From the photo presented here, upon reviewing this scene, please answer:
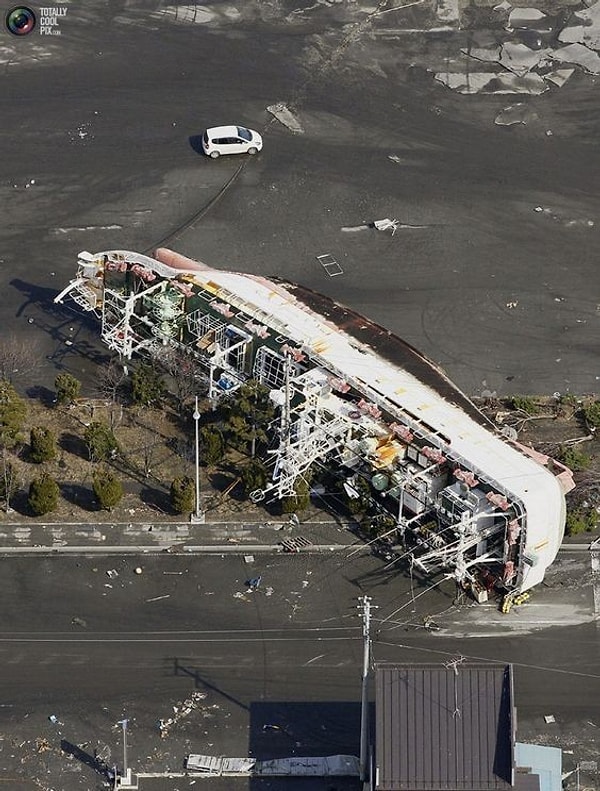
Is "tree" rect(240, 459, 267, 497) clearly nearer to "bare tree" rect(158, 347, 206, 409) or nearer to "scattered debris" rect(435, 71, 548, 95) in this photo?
"bare tree" rect(158, 347, 206, 409)

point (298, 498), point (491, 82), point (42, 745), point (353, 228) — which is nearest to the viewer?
point (42, 745)

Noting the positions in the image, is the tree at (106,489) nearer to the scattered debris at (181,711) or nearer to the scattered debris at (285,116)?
the scattered debris at (181,711)

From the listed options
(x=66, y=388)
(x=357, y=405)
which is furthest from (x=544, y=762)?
(x=66, y=388)

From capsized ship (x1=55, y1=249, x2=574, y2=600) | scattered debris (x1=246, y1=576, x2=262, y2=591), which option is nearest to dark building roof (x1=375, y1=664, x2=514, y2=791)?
capsized ship (x1=55, y1=249, x2=574, y2=600)

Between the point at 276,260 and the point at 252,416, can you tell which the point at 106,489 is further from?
the point at 276,260

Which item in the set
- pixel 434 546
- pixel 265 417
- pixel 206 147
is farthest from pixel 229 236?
pixel 434 546

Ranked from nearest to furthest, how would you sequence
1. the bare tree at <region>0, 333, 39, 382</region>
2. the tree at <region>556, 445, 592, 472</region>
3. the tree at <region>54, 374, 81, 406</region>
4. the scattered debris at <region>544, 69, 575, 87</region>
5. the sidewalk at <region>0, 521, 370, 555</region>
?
the sidewalk at <region>0, 521, 370, 555</region> → the tree at <region>556, 445, 592, 472</region> → the tree at <region>54, 374, 81, 406</region> → the bare tree at <region>0, 333, 39, 382</region> → the scattered debris at <region>544, 69, 575, 87</region>

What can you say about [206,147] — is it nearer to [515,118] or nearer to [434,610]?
[515,118]

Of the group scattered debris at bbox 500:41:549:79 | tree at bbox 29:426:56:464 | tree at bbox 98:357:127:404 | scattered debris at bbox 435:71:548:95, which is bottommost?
tree at bbox 29:426:56:464
